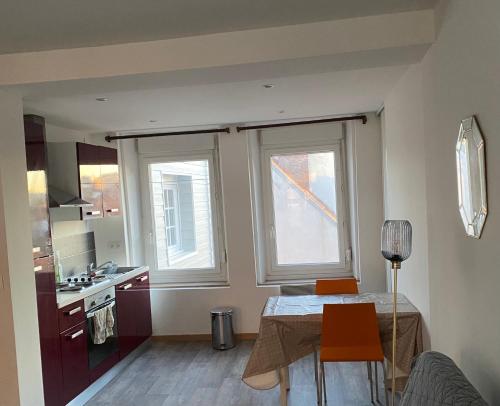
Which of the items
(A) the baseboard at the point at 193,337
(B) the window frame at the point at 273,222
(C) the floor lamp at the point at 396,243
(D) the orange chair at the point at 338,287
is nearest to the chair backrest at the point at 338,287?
(D) the orange chair at the point at 338,287

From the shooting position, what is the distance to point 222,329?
4.71 metres

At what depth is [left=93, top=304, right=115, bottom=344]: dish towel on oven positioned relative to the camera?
147 inches

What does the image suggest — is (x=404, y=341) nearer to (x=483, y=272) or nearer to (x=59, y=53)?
(x=483, y=272)

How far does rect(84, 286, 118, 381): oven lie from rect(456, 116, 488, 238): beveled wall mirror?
298cm

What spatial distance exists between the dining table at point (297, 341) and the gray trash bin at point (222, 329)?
1.57m

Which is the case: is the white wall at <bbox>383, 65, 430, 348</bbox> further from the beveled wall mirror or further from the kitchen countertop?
the kitchen countertop

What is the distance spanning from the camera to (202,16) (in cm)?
213

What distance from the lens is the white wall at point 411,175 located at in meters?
2.79

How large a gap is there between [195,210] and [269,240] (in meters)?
0.94

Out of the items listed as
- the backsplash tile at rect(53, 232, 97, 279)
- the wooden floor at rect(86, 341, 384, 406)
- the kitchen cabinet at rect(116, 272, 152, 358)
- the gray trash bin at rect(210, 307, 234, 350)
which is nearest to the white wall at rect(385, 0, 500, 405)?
the wooden floor at rect(86, 341, 384, 406)

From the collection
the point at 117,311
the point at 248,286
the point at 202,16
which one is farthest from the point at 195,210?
the point at 202,16

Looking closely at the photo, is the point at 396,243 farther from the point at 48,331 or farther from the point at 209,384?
the point at 48,331

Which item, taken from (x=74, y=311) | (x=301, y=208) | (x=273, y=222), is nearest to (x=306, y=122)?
(x=301, y=208)

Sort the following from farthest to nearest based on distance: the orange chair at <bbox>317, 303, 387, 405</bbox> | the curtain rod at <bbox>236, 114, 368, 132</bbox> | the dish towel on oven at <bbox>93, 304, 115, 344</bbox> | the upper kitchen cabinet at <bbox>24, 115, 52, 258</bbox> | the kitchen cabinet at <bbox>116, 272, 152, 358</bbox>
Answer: the curtain rod at <bbox>236, 114, 368, 132</bbox>
the kitchen cabinet at <bbox>116, 272, 152, 358</bbox>
the dish towel on oven at <bbox>93, 304, 115, 344</bbox>
the upper kitchen cabinet at <bbox>24, 115, 52, 258</bbox>
the orange chair at <bbox>317, 303, 387, 405</bbox>
